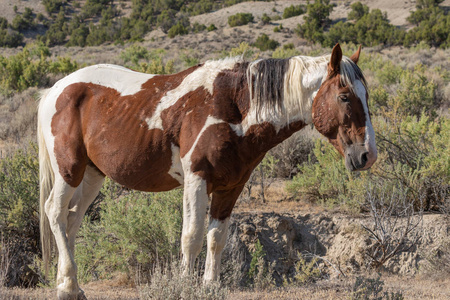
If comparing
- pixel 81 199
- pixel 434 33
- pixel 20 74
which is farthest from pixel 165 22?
pixel 81 199

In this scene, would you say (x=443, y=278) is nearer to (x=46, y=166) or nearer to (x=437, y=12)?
(x=46, y=166)

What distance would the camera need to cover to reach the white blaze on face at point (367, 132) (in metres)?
3.44

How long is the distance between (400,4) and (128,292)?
1969 inches

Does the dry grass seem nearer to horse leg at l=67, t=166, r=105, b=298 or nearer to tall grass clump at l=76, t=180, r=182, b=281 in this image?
tall grass clump at l=76, t=180, r=182, b=281

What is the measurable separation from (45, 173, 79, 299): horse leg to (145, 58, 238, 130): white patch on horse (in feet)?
3.68

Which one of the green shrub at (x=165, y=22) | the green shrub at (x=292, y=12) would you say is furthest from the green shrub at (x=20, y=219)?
the green shrub at (x=292, y=12)

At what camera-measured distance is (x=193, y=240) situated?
3.75 metres

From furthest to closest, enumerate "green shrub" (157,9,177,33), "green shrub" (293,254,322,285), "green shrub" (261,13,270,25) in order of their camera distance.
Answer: "green shrub" (157,9,177,33) < "green shrub" (261,13,270,25) < "green shrub" (293,254,322,285)

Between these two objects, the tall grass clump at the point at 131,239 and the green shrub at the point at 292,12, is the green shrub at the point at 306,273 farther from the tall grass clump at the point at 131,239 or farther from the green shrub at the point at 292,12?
the green shrub at the point at 292,12

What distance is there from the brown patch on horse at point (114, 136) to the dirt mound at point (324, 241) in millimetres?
2445

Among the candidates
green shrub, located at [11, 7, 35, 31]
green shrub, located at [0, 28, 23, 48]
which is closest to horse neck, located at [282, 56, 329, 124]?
green shrub, located at [0, 28, 23, 48]

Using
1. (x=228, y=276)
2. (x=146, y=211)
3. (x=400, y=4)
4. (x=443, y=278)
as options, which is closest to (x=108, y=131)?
(x=146, y=211)

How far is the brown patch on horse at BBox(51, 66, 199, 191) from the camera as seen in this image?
3.93 meters

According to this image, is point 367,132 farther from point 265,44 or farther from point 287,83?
point 265,44
